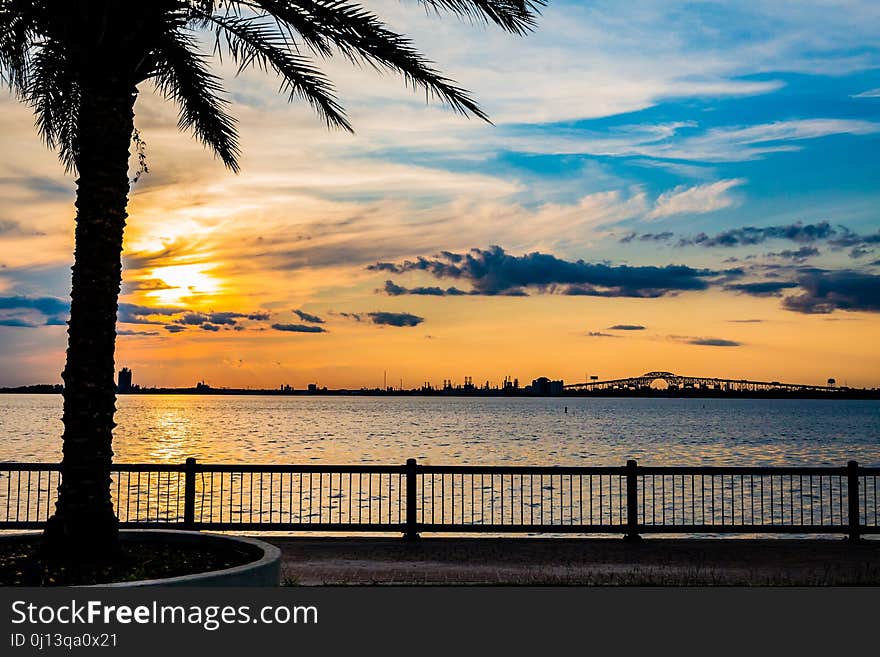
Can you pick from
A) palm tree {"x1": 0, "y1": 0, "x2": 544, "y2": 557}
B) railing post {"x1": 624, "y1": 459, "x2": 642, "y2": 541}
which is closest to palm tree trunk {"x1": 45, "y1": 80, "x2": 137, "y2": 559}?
palm tree {"x1": 0, "y1": 0, "x2": 544, "y2": 557}

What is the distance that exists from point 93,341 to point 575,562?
318 inches

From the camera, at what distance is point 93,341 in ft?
32.1

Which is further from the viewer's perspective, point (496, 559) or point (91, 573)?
point (496, 559)

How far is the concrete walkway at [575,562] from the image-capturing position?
13.0 m

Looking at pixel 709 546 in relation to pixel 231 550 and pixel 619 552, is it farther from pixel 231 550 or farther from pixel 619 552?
pixel 231 550

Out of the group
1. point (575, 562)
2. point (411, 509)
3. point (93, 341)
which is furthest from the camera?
point (411, 509)

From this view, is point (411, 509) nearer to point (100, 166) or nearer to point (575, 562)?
point (575, 562)

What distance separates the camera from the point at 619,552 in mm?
15477

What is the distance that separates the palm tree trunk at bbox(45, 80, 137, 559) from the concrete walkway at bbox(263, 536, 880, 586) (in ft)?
12.2

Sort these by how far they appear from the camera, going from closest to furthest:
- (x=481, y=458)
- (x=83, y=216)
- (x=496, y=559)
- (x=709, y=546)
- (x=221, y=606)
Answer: (x=221, y=606), (x=83, y=216), (x=496, y=559), (x=709, y=546), (x=481, y=458)

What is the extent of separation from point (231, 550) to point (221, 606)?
275 centimetres

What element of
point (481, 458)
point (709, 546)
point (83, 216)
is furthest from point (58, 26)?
point (481, 458)

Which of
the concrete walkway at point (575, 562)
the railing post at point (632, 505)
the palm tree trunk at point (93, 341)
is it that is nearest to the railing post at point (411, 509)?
the concrete walkway at point (575, 562)

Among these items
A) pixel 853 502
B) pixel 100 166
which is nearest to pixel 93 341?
pixel 100 166
